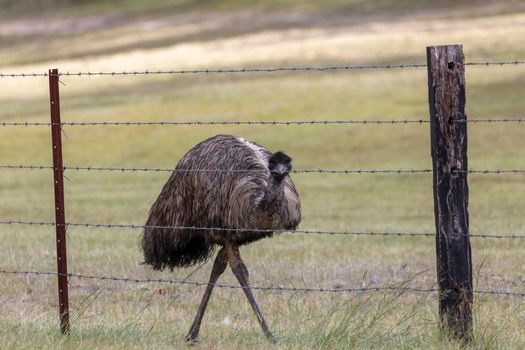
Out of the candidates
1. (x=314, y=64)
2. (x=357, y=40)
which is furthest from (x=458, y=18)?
(x=314, y=64)

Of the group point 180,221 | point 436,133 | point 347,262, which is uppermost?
point 436,133

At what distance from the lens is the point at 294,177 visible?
2561 centimetres

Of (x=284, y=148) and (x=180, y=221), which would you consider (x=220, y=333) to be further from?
(x=284, y=148)

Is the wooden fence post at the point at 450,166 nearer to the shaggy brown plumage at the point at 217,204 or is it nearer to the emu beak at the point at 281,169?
the emu beak at the point at 281,169

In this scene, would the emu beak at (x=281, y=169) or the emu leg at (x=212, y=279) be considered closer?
the emu beak at (x=281, y=169)

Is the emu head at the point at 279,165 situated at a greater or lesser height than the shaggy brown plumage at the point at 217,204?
greater

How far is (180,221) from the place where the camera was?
8.75 m

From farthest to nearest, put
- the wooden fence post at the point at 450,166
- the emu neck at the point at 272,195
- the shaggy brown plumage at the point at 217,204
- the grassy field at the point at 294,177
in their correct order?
the grassy field at the point at 294,177, the shaggy brown plumage at the point at 217,204, the emu neck at the point at 272,195, the wooden fence post at the point at 450,166

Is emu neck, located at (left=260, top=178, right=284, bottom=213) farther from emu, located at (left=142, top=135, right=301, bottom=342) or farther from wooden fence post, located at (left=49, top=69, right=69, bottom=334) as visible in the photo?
wooden fence post, located at (left=49, top=69, right=69, bottom=334)

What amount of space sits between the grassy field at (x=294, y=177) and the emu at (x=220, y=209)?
1.44ft

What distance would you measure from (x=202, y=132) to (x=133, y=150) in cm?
213

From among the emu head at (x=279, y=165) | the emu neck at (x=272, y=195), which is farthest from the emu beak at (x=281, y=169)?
the emu neck at (x=272, y=195)

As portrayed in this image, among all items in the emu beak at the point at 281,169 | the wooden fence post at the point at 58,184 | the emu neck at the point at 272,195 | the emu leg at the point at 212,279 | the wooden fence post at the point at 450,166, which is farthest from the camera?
the emu leg at the point at 212,279

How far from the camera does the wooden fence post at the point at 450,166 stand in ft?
24.9
